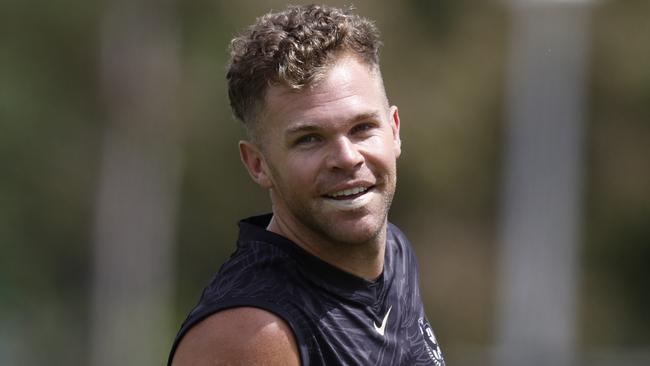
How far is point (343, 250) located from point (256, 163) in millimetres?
466

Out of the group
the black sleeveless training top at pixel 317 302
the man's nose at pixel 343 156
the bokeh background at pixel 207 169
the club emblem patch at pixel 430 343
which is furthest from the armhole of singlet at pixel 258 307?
the bokeh background at pixel 207 169

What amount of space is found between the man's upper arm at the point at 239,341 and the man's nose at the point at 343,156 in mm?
574

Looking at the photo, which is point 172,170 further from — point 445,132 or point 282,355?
point 282,355

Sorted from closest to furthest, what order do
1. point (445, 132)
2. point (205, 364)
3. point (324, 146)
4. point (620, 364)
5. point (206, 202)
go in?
point (205, 364) → point (324, 146) → point (620, 364) → point (206, 202) → point (445, 132)

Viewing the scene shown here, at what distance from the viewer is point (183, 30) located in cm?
2895

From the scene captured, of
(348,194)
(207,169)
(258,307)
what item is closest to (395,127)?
(348,194)

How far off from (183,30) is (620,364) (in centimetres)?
1216

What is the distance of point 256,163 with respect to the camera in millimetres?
4984

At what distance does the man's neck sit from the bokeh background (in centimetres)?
1565

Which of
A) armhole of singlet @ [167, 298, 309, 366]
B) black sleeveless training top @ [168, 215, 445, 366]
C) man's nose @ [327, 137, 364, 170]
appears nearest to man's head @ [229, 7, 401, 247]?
man's nose @ [327, 137, 364, 170]

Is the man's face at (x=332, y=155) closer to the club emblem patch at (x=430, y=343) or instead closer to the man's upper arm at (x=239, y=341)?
the man's upper arm at (x=239, y=341)

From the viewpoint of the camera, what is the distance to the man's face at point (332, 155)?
15.3 ft

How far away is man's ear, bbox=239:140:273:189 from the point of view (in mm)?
4922

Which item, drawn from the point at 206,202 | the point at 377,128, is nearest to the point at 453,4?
the point at 206,202
